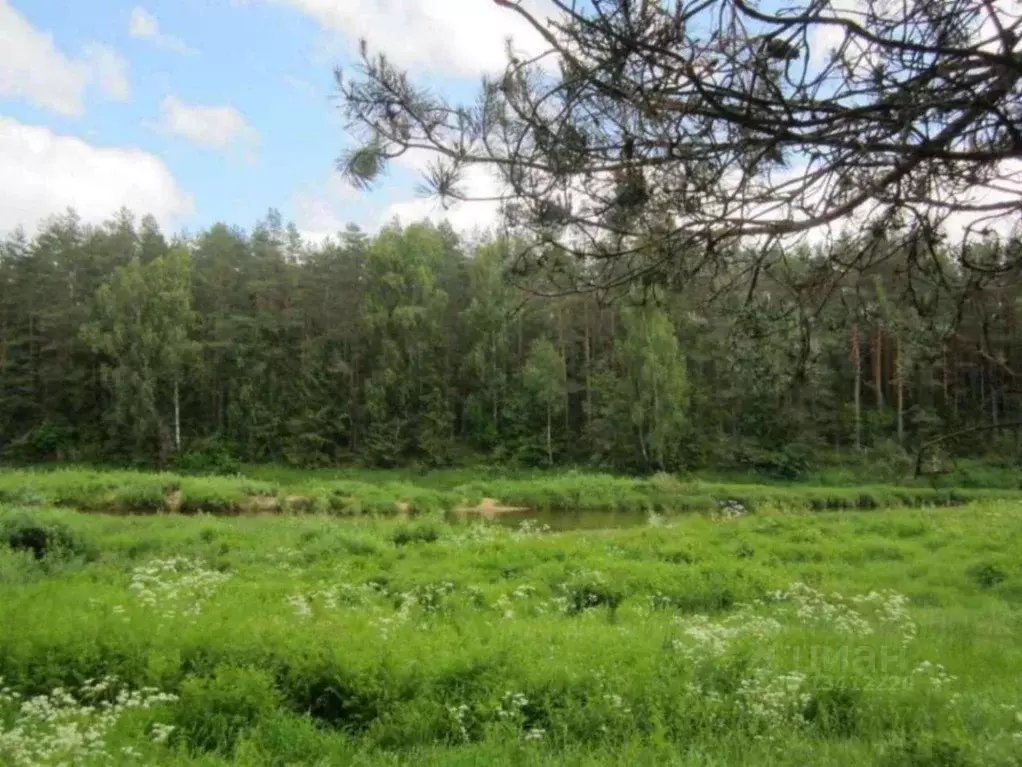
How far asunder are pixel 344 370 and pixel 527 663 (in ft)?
135

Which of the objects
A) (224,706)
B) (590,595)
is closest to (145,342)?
(590,595)

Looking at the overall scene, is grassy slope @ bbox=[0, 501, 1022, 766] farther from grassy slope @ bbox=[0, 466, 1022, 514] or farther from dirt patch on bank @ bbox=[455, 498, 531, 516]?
dirt patch on bank @ bbox=[455, 498, 531, 516]

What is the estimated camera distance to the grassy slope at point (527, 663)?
4.64 m

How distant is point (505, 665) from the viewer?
19.4 ft

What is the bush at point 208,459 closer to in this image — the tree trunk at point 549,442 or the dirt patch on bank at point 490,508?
the dirt patch on bank at point 490,508

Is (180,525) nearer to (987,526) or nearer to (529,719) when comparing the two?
(529,719)

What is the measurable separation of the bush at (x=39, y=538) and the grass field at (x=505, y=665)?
1.09 metres

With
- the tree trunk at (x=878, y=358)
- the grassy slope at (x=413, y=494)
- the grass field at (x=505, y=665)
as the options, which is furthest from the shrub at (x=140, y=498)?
the tree trunk at (x=878, y=358)

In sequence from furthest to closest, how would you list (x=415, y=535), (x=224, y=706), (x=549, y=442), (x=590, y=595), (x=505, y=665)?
(x=549, y=442) → (x=415, y=535) → (x=590, y=595) → (x=505, y=665) → (x=224, y=706)

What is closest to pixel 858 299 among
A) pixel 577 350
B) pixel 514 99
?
pixel 514 99

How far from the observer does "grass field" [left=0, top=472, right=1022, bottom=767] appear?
454cm

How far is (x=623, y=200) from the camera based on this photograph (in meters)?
4.21

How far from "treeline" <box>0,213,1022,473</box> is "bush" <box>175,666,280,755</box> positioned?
33.4m

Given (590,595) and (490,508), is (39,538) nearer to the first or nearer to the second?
(590,595)
